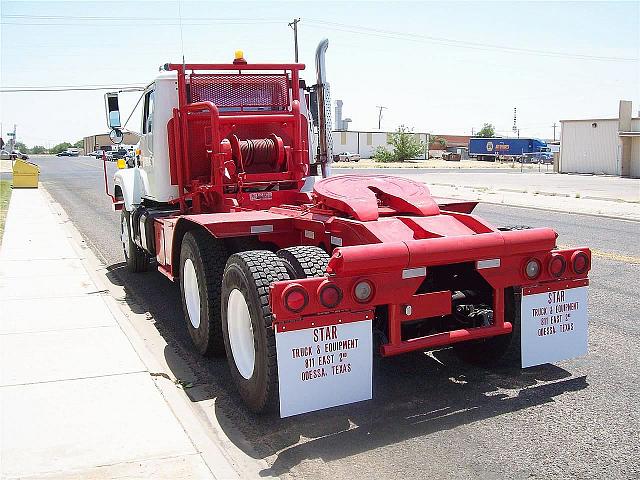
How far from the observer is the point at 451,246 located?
4844 mm

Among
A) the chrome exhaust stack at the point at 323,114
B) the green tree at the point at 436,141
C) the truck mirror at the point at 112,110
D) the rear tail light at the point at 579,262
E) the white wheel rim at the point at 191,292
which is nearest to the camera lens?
the rear tail light at the point at 579,262

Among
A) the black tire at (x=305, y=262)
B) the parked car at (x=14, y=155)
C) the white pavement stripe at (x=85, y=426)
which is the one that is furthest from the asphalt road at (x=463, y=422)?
the parked car at (x=14, y=155)

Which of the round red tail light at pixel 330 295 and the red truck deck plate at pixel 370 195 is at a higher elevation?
the red truck deck plate at pixel 370 195

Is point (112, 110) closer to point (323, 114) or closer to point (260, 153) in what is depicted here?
point (260, 153)

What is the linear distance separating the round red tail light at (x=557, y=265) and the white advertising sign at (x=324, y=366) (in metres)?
1.68

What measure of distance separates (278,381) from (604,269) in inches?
279

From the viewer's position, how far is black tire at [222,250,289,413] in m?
4.64

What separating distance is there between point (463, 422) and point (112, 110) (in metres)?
6.62

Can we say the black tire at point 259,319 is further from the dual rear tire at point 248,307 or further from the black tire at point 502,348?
the black tire at point 502,348

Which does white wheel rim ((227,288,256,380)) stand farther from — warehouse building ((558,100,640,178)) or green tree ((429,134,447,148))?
green tree ((429,134,447,148))

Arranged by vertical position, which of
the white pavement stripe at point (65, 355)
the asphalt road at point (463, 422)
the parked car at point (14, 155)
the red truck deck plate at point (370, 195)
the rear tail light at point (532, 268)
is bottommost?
the asphalt road at point (463, 422)

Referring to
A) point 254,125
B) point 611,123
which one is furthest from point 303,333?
point 611,123

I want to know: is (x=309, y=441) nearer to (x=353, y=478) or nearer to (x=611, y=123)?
(x=353, y=478)

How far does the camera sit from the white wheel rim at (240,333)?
5062mm
